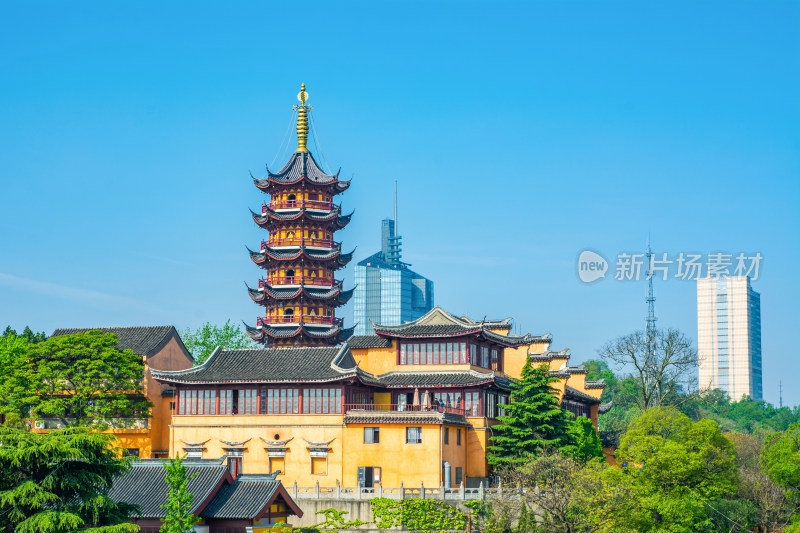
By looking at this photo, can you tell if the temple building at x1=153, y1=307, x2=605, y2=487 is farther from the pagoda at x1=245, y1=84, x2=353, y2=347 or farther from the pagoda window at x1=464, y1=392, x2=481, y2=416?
the pagoda at x1=245, y1=84, x2=353, y2=347

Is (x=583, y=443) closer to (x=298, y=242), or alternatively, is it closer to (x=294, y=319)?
(x=294, y=319)

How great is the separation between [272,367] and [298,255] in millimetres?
19068

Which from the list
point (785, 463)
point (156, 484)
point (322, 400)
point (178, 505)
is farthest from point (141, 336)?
point (785, 463)

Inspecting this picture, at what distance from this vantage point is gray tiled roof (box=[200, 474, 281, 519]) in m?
38.3

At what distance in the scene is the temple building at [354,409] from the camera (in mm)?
52031

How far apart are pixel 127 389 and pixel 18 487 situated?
1186 inches

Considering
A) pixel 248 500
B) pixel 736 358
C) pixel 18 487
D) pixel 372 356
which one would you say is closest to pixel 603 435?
pixel 372 356

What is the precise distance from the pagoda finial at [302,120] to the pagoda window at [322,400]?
28.9 m

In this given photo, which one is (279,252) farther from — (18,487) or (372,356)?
(18,487)

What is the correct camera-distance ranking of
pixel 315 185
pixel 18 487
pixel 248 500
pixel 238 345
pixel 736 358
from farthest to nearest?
1. pixel 736 358
2. pixel 238 345
3. pixel 315 185
4. pixel 248 500
5. pixel 18 487

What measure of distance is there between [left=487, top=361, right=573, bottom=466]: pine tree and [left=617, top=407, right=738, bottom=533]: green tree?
517cm

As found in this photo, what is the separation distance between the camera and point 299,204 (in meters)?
76.0

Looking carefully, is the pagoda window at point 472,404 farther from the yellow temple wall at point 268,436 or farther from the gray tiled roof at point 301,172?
the gray tiled roof at point 301,172

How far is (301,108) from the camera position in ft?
262
